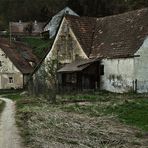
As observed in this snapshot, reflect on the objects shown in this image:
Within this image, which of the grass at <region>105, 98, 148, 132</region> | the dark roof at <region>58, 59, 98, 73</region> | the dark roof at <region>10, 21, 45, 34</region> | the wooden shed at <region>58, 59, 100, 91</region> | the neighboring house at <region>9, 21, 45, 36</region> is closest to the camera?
the grass at <region>105, 98, 148, 132</region>

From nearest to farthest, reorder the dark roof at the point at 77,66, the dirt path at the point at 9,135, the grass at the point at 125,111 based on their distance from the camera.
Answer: the dirt path at the point at 9,135
the grass at the point at 125,111
the dark roof at the point at 77,66

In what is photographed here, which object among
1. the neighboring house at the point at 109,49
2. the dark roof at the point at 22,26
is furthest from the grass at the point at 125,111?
the dark roof at the point at 22,26

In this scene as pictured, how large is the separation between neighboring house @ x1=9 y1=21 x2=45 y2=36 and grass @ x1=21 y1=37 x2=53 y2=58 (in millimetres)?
6527

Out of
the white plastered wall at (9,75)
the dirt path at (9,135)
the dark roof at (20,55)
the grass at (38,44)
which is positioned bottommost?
the dirt path at (9,135)

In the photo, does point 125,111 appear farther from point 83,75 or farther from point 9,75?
point 9,75

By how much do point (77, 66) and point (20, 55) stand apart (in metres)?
29.8

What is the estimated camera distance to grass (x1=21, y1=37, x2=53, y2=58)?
8007 cm

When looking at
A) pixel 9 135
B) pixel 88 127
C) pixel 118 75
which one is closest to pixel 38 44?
pixel 118 75

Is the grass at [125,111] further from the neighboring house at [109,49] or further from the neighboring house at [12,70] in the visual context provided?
the neighboring house at [12,70]

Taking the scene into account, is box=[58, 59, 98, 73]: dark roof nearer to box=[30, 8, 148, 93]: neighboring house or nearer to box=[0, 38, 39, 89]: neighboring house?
box=[30, 8, 148, 93]: neighboring house

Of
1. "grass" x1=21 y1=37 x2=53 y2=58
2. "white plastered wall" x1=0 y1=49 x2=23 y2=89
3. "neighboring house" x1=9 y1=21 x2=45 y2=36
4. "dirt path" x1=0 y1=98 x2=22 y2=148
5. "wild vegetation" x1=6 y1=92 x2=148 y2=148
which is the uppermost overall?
"neighboring house" x1=9 y1=21 x2=45 y2=36

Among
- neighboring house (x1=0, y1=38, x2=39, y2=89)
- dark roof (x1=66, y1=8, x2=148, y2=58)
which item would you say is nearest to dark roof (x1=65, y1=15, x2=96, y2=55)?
dark roof (x1=66, y1=8, x2=148, y2=58)

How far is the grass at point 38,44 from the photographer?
80.1m

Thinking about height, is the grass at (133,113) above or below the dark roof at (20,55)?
below
